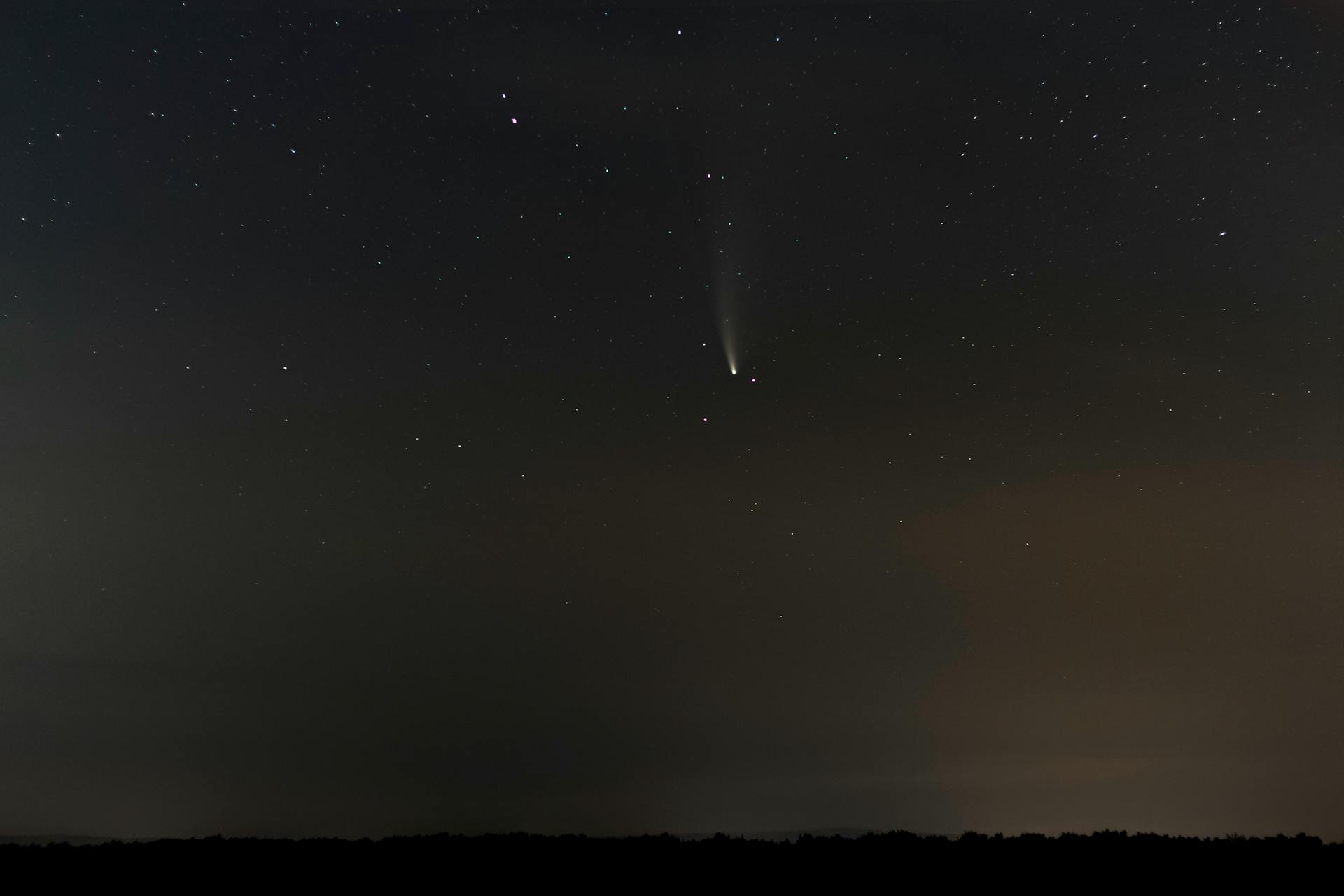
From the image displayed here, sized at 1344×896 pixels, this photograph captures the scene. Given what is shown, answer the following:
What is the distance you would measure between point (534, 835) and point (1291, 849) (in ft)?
20.0

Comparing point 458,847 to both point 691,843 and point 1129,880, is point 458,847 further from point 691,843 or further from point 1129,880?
point 1129,880

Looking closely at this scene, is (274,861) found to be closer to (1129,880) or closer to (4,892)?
(4,892)

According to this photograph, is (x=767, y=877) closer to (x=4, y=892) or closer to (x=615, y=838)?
(x=615, y=838)

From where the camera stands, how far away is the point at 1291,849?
28.1 feet

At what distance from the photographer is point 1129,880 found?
7.78 metres

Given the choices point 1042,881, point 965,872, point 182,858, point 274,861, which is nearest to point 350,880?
point 274,861

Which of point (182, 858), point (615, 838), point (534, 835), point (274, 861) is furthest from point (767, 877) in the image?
point (182, 858)

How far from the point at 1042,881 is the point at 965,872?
53 centimetres

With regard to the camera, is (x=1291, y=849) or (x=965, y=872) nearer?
(x=965, y=872)

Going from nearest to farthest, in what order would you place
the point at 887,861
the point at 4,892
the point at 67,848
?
the point at 4,892 < the point at 887,861 < the point at 67,848

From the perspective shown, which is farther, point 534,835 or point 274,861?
point 534,835

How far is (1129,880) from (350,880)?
5.63m

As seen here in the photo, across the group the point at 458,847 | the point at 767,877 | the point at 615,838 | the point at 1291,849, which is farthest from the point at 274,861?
the point at 1291,849

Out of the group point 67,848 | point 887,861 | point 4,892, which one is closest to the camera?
point 4,892
